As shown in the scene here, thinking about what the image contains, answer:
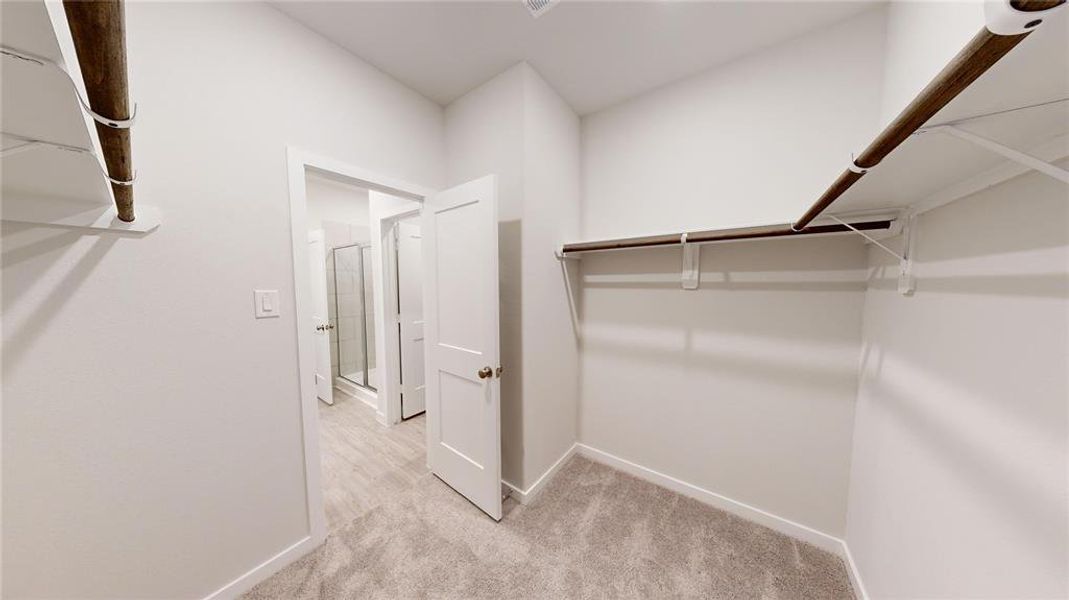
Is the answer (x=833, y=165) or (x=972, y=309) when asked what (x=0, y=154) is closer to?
(x=972, y=309)

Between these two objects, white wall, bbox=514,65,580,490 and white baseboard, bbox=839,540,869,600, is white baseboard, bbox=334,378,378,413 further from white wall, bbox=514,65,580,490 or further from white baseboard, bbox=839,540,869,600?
white baseboard, bbox=839,540,869,600

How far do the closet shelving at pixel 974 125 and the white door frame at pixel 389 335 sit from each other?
9.18 feet

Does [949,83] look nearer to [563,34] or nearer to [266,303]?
[563,34]

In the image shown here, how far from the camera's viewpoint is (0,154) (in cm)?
62

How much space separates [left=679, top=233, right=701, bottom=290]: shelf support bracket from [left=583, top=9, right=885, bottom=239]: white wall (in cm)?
14

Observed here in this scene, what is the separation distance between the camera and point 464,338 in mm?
1782

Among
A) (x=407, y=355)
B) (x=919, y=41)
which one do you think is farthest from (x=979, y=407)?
(x=407, y=355)

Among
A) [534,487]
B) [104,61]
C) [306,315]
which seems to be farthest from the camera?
[534,487]

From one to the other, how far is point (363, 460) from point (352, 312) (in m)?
2.03

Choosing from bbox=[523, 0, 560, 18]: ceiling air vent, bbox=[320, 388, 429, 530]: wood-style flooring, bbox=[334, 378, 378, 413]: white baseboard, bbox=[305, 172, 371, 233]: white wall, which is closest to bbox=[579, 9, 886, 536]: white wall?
bbox=[523, 0, 560, 18]: ceiling air vent

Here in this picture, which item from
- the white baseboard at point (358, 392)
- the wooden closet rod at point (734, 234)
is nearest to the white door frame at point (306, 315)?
the wooden closet rod at point (734, 234)

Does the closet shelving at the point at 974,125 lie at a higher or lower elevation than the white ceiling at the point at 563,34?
lower

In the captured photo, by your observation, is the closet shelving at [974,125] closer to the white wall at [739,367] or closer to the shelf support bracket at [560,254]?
the white wall at [739,367]

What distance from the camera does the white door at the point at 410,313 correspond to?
2830 mm
